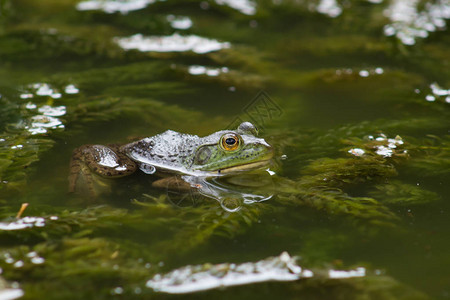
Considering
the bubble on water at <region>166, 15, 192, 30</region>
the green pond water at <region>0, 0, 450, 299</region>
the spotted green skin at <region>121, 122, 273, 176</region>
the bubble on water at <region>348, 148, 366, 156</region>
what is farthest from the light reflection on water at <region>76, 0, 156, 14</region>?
the bubble on water at <region>348, 148, 366, 156</region>

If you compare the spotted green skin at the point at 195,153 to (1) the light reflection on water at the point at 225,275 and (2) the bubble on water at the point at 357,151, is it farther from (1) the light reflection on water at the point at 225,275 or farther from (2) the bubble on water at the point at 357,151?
(1) the light reflection on water at the point at 225,275

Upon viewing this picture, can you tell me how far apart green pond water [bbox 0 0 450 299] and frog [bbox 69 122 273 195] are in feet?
0.54

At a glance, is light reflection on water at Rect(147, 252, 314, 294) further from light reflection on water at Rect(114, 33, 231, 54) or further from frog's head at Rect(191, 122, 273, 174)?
light reflection on water at Rect(114, 33, 231, 54)

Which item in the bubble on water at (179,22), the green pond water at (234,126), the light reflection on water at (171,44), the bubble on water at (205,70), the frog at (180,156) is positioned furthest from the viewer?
the bubble on water at (179,22)

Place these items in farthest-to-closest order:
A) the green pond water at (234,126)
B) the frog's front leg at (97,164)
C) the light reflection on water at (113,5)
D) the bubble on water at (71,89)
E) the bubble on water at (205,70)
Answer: the light reflection on water at (113,5), the bubble on water at (205,70), the bubble on water at (71,89), the frog's front leg at (97,164), the green pond water at (234,126)

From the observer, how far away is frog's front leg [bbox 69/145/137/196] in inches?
156

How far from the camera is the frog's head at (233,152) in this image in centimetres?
421

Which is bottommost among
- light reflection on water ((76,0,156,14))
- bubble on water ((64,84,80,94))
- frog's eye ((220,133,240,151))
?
frog's eye ((220,133,240,151))

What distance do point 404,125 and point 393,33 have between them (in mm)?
3328

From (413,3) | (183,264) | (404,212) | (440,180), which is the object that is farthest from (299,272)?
(413,3)

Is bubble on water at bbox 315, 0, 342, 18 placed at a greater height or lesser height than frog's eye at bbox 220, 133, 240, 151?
greater

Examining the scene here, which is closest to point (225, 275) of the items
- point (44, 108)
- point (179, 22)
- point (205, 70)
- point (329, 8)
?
point (44, 108)

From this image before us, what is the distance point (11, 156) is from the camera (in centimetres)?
392

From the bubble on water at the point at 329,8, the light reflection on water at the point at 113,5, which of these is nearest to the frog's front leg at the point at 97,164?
the light reflection on water at the point at 113,5
